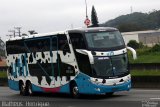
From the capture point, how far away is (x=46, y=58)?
87.0 ft

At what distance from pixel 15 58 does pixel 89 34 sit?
8.00m

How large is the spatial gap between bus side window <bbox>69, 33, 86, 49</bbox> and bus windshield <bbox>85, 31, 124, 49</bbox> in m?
0.27

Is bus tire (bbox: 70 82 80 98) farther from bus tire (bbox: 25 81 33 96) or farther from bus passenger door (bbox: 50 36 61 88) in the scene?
bus tire (bbox: 25 81 33 96)

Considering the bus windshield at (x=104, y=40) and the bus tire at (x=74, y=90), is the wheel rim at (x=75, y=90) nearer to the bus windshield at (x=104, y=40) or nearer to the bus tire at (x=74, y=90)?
the bus tire at (x=74, y=90)

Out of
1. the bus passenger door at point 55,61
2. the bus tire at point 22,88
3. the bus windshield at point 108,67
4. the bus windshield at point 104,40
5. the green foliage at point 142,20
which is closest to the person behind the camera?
the bus windshield at point 108,67

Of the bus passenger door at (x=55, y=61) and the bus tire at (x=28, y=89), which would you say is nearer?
the bus passenger door at (x=55, y=61)

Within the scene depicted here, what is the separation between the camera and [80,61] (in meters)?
23.5

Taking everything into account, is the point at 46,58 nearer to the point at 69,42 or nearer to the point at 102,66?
the point at 69,42

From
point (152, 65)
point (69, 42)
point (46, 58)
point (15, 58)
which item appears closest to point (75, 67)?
point (69, 42)

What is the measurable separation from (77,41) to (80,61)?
0.86 m

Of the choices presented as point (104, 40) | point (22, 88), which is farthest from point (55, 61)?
point (22, 88)

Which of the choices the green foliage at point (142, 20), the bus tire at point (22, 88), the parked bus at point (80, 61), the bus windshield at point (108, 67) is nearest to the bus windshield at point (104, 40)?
the parked bus at point (80, 61)

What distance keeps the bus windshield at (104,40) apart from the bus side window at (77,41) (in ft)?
Answer: 0.89

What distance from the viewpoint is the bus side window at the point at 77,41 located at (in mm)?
23144
